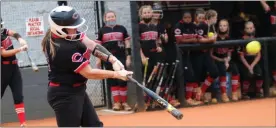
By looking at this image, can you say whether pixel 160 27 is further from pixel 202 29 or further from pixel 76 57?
pixel 76 57

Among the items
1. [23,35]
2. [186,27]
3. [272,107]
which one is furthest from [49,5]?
[272,107]

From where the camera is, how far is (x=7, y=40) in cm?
752

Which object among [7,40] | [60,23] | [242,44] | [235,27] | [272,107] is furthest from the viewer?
[235,27]

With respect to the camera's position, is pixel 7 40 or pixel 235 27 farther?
pixel 235 27

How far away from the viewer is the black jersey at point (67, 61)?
16.0 feet

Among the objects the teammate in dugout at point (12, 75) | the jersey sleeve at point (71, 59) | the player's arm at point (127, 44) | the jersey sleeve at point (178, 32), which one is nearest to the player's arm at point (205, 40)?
the jersey sleeve at point (178, 32)

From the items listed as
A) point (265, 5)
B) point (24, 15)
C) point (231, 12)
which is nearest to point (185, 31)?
point (265, 5)

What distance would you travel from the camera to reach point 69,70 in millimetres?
4980

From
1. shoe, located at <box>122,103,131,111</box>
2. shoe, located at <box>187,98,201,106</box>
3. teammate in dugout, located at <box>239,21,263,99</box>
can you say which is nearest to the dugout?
teammate in dugout, located at <box>239,21,263,99</box>

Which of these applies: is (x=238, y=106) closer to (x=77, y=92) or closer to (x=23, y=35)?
(x=23, y=35)

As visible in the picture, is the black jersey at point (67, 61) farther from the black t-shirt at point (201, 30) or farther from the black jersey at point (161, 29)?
the black t-shirt at point (201, 30)

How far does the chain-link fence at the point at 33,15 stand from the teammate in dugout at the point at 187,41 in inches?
59.8

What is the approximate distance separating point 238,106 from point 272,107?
0.60 m

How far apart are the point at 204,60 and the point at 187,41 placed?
521 mm
